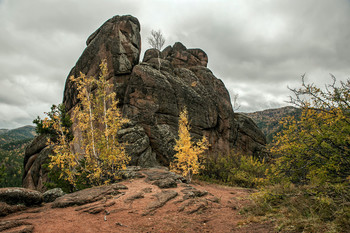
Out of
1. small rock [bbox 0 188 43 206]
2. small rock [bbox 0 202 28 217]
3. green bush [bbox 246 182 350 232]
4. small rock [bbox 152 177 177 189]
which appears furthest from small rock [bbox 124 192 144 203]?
green bush [bbox 246 182 350 232]

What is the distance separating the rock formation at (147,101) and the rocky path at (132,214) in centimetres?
1053

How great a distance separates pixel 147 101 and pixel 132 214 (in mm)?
18085

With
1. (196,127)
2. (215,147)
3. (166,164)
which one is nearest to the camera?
(166,164)

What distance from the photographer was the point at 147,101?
82.3 ft

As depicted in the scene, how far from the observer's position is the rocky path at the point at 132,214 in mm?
6807

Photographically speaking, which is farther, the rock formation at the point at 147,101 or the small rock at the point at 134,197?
the rock formation at the point at 147,101

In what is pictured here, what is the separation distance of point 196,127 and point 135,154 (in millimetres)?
11690

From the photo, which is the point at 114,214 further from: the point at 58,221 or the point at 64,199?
the point at 64,199

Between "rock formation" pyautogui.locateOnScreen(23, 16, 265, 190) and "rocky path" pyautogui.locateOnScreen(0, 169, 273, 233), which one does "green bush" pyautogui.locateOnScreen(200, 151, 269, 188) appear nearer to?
"rock formation" pyautogui.locateOnScreen(23, 16, 265, 190)

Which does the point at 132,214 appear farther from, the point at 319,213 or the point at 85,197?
the point at 319,213

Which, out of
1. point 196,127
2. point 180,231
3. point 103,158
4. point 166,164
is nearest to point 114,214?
point 180,231

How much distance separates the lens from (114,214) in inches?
328

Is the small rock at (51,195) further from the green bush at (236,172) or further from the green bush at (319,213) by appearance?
the green bush at (236,172)

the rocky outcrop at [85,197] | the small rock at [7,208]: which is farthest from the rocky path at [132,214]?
the small rock at [7,208]
